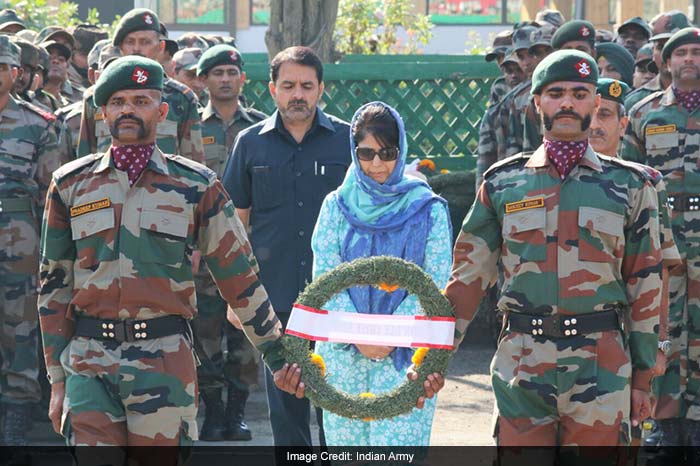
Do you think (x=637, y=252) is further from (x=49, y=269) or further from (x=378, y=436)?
(x=49, y=269)

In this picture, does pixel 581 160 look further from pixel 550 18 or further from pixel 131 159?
pixel 550 18

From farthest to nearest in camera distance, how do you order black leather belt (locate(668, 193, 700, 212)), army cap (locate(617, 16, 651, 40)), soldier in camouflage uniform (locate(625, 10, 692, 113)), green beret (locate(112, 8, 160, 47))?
army cap (locate(617, 16, 651, 40)), soldier in camouflage uniform (locate(625, 10, 692, 113)), green beret (locate(112, 8, 160, 47)), black leather belt (locate(668, 193, 700, 212))

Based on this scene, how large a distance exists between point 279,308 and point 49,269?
6.68 ft

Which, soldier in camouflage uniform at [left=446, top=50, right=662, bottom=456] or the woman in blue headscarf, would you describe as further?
the woman in blue headscarf

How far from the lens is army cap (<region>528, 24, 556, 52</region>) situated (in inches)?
445

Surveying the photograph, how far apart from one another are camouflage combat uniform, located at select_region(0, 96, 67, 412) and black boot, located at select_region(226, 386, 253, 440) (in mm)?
1269

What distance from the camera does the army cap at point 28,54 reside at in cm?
983

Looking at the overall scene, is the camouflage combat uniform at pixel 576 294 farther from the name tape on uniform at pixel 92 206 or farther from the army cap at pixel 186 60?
the army cap at pixel 186 60

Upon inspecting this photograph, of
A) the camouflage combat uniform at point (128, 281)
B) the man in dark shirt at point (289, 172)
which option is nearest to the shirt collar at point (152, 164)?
the camouflage combat uniform at point (128, 281)

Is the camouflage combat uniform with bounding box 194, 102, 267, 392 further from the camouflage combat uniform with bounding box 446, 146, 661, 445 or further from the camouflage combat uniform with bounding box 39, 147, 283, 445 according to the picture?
the camouflage combat uniform with bounding box 446, 146, 661, 445

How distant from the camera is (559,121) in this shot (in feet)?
19.0

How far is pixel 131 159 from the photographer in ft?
19.3

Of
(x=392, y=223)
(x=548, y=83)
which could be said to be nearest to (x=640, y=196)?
(x=548, y=83)

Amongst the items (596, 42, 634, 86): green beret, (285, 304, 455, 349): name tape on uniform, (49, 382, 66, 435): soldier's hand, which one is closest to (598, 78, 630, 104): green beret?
(285, 304, 455, 349): name tape on uniform
